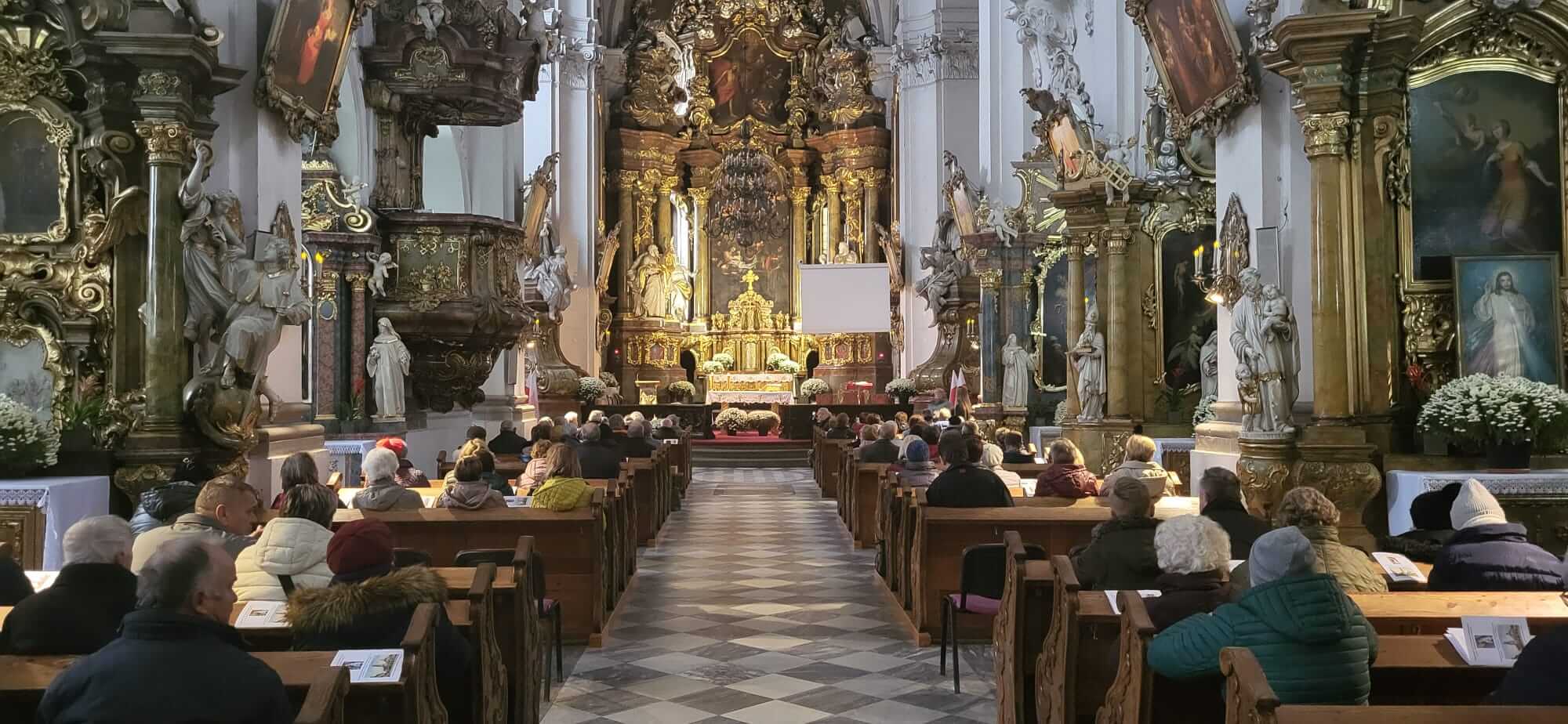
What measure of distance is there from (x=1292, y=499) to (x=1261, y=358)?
12.4 feet

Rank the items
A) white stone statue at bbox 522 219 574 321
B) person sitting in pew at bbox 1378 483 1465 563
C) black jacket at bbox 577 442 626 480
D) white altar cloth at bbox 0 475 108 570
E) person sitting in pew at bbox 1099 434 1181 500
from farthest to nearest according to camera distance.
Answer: white stone statue at bbox 522 219 574 321 < black jacket at bbox 577 442 626 480 < person sitting in pew at bbox 1099 434 1181 500 < white altar cloth at bbox 0 475 108 570 < person sitting in pew at bbox 1378 483 1465 563

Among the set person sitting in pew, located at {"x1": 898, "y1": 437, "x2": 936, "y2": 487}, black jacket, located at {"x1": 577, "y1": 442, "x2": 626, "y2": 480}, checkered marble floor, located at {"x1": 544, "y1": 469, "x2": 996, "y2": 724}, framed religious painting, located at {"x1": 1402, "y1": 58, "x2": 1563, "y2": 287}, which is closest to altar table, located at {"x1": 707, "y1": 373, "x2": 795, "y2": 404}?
checkered marble floor, located at {"x1": 544, "y1": 469, "x2": 996, "y2": 724}

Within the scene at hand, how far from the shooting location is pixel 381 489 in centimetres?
773

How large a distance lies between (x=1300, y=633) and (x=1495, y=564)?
187 cm

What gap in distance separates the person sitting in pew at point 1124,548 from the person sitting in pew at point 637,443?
953 centimetres

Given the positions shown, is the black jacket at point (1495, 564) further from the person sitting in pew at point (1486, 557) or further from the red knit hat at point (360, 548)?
the red knit hat at point (360, 548)

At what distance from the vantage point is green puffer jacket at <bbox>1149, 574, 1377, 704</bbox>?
3.53m

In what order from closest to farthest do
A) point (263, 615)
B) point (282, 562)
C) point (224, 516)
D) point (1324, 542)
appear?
point (263, 615)
point (1324, 542)
point (282, 562)
point (224, 516)

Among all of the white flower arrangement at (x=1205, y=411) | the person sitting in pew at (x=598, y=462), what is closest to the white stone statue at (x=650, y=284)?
the person sitting in pew at (x=598, y=462)

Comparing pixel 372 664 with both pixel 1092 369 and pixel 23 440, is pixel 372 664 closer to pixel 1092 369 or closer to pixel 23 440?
pixel 23 440

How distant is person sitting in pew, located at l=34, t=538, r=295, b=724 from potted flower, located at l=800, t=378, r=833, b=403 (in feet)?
87.8

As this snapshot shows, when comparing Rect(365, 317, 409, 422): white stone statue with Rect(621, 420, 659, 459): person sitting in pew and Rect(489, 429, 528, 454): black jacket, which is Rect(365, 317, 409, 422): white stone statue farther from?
Rect(621, 420, 659, 459): person sitting in pew

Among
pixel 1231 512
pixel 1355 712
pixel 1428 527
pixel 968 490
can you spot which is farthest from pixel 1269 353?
pixel 1355 712

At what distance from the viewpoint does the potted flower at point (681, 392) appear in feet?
100
